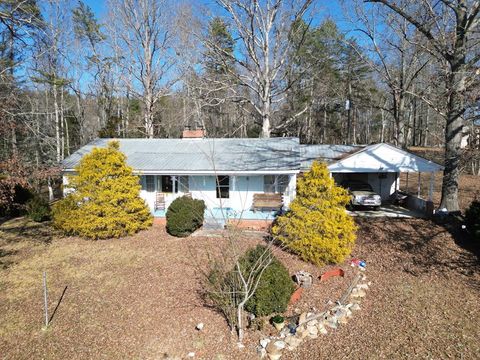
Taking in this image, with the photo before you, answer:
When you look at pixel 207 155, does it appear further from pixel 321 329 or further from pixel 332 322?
pixel 321 329

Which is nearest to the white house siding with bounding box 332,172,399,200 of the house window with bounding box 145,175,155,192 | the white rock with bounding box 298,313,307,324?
the house window with bounding box 145,175,155,192

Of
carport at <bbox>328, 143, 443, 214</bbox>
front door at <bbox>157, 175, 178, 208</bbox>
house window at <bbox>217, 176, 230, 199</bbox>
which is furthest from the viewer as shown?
front door at <bbox>157, 175, 178, 208</bbox>

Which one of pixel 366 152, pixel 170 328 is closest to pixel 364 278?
pixel 170 328

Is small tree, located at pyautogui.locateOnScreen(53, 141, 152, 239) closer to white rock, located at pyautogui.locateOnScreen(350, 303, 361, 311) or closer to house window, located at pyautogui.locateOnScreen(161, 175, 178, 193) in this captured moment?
house window, located at pyautogui.locateOnScreen(161, 175, 178, 193)

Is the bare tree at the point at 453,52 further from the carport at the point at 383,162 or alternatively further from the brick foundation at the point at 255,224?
the brick foundation at the point at 255,224

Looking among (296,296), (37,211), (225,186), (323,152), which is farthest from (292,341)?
(37,211)

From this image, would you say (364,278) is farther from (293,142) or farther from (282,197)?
(293,142)
